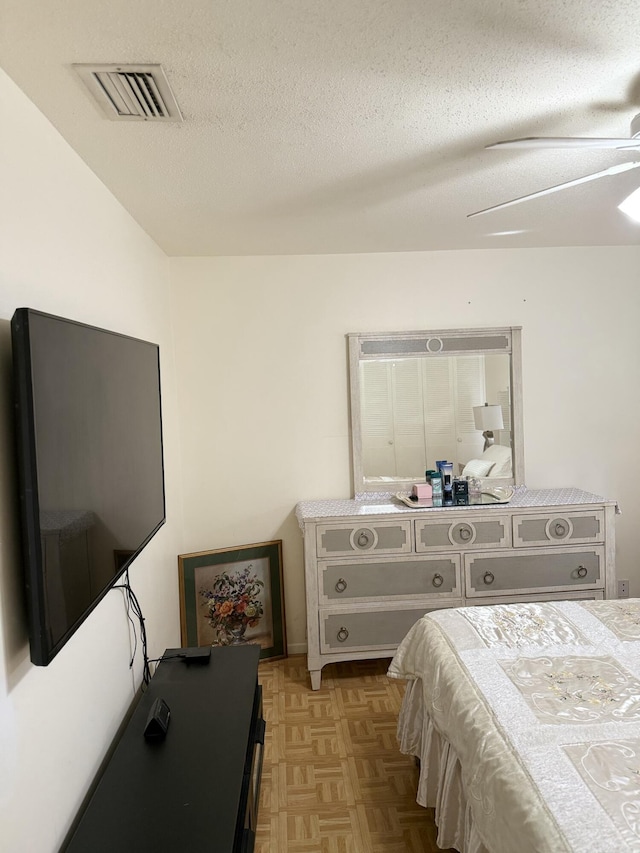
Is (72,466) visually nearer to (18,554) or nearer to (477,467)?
(18,554)

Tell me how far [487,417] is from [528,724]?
2.27m

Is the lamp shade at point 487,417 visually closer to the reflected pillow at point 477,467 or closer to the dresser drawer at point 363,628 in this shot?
the reflected pillow at point 477,467

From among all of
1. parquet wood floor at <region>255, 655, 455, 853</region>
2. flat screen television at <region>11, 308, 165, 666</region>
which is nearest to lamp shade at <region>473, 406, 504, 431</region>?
parquet wood floor at <region>255, 655, 455, 853</region>

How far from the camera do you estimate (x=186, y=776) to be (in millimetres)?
1729

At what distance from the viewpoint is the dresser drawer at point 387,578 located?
3.16 metres

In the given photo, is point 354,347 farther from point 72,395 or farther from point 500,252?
point 72,395

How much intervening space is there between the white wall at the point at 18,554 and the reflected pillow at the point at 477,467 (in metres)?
2.01

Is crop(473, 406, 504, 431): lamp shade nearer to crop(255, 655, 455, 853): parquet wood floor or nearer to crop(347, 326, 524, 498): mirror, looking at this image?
crop(347, 326, 524, 498): mirror

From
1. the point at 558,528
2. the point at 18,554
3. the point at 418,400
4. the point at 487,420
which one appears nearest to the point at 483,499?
the point at 558,528

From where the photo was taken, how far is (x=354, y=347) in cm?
355

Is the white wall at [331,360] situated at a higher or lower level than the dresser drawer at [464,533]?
higher

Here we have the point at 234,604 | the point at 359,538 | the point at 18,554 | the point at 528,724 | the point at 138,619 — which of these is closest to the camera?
the point at 18,554

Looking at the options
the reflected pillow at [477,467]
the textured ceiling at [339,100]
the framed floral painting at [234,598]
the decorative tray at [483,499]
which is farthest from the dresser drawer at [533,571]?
the textured ceiling at [339,100]

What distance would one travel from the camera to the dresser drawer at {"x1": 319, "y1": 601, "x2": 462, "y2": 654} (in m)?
3.18
